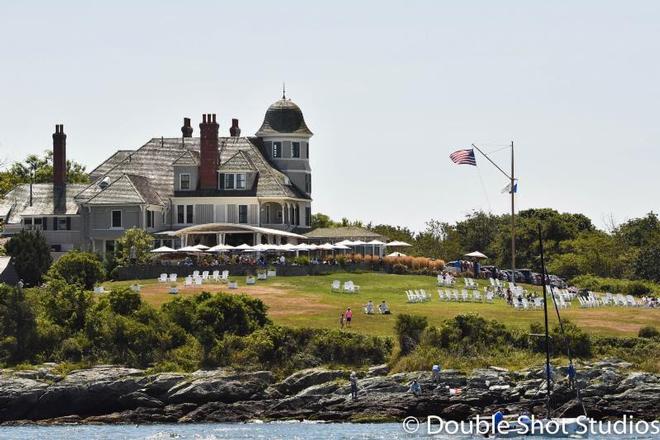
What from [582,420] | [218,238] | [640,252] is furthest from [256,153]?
[582,420]

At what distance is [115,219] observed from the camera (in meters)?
121

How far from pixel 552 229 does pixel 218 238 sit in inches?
1168

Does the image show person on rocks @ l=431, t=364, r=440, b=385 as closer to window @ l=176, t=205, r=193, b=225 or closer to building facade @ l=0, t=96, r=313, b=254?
building facade @ l=0, t=96, r=313, b=254

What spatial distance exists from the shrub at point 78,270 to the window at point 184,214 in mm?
17807

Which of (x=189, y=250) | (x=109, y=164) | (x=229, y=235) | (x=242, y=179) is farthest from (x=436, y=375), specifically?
(x=109, y=164)

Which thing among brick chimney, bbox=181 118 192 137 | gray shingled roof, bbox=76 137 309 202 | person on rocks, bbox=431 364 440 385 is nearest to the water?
person on rocks, bbox=431 364 440 385

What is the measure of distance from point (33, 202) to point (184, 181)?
33.7ft

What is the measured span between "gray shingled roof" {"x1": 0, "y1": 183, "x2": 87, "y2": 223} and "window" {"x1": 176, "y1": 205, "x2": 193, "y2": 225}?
6803 mm

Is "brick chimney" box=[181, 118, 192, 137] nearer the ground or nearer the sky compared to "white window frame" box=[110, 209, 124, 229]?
nearer the sky

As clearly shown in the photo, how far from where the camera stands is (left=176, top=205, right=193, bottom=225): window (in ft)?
405

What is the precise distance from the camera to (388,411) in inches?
3081

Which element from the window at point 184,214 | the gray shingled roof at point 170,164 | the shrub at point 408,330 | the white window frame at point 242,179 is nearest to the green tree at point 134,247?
the window at point 184,214

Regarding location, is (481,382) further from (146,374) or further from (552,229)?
(552,229)

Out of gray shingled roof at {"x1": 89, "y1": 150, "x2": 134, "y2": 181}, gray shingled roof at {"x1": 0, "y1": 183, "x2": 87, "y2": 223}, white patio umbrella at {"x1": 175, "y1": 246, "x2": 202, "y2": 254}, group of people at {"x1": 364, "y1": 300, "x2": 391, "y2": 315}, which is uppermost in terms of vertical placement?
gray shingled roof at {"x1": 89, "y1": 150, "x2": 134, "y2": 181}
